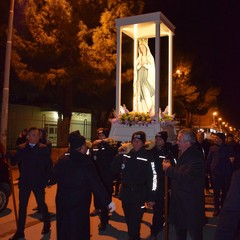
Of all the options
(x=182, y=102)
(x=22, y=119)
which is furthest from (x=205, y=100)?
(x=22, y=119)

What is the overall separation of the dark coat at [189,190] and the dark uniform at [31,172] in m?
2.49

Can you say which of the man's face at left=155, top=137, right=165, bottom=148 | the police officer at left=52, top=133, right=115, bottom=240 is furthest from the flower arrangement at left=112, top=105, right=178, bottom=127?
the police officer at left=52, top=133, right=115, bottom=240

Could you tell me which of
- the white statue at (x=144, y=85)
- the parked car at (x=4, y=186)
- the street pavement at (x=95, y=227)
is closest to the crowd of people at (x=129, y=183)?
the street pavement at (x=95, y=227)

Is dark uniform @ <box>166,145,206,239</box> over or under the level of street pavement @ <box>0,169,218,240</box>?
over

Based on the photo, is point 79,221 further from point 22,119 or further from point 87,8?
point 22,119

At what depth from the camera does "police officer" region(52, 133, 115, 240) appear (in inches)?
166

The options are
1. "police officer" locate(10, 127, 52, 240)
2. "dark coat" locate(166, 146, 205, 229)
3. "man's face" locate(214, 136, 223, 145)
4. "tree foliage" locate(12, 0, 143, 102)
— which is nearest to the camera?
"dark coat" locate(166, 146, 205, 229)

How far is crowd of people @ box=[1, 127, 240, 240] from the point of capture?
13.8 ft

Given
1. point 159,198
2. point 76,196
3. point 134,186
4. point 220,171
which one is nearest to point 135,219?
point 134,186

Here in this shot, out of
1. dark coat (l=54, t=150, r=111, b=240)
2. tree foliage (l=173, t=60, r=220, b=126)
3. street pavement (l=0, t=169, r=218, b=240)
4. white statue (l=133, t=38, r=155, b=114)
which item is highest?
tree foliage (l=173, t=60, r=220, b=126)

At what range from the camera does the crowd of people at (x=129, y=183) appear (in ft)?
13.8

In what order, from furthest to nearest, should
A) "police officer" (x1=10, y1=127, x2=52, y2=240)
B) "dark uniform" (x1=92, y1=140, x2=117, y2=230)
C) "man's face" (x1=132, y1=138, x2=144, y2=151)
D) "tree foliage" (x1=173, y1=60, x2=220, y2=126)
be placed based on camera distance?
"tree foliage" (x1=173, y1=60, x2=220, y2=126)
"dark uniform" (x1=92, y1=140, x2=117, y2=230)
"police officer" (x1=10, y1=127, x2=52, y2=240)
"man's face" (x1=132, y1=138, x2=144, y2=151)

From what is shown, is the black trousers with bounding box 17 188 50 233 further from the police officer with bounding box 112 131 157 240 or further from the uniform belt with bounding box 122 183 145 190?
the uniform belt with bounding box 122 183 145 190

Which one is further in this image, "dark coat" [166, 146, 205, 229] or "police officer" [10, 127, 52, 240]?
"police officer" [10, 127, 52, 240]
